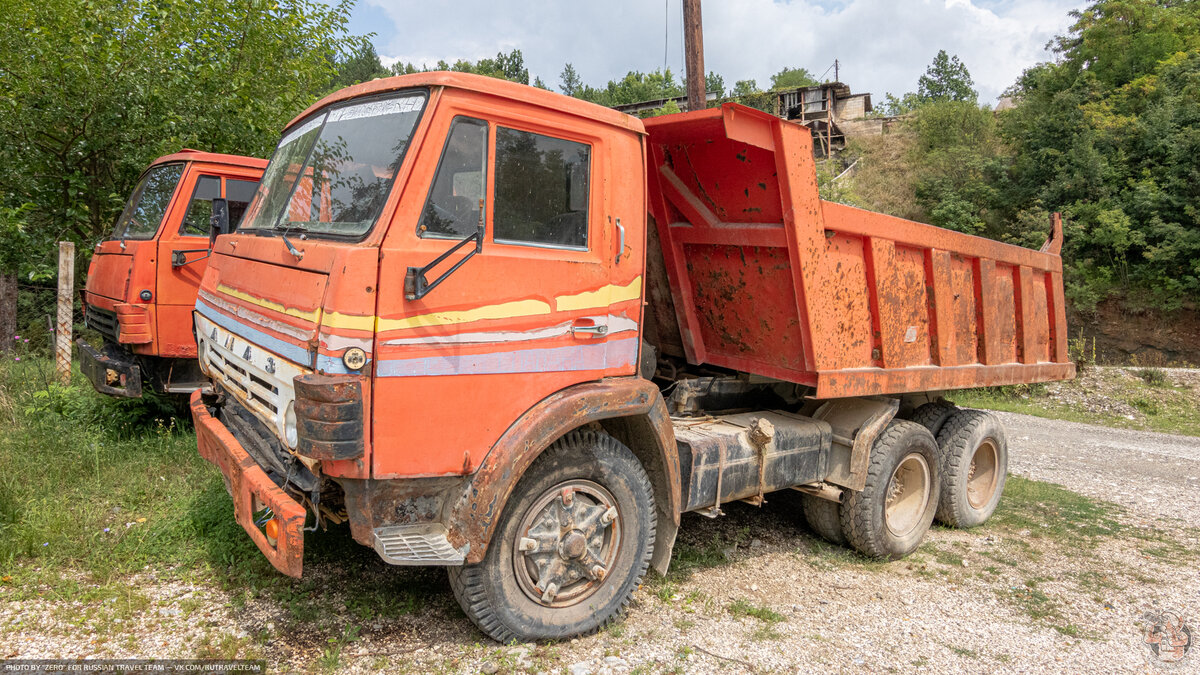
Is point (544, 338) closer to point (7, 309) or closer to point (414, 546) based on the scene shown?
point (414, 546)

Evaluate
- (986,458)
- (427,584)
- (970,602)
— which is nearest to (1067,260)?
(986,458)

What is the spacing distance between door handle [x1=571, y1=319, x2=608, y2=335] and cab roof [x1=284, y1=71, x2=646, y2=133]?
0.97m

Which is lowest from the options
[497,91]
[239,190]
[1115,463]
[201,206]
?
[1115,463]

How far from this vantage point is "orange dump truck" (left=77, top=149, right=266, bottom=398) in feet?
19.1

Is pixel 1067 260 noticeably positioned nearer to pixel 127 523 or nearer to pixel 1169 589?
pixel 1169 589

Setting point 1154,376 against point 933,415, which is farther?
point 1154,376

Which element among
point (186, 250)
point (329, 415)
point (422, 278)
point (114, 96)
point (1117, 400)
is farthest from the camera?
point (1117, 400)

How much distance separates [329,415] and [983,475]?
5.69 m

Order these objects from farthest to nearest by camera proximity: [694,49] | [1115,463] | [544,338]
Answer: [694,49] < [1115,463] < [544,338]

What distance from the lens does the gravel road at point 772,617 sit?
3234 mm

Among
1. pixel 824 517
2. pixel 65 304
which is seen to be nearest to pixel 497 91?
pixel 824 517

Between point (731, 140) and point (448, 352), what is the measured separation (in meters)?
2.07

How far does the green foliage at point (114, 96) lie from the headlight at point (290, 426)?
6226 millimetres

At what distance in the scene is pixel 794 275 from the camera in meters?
4.09
